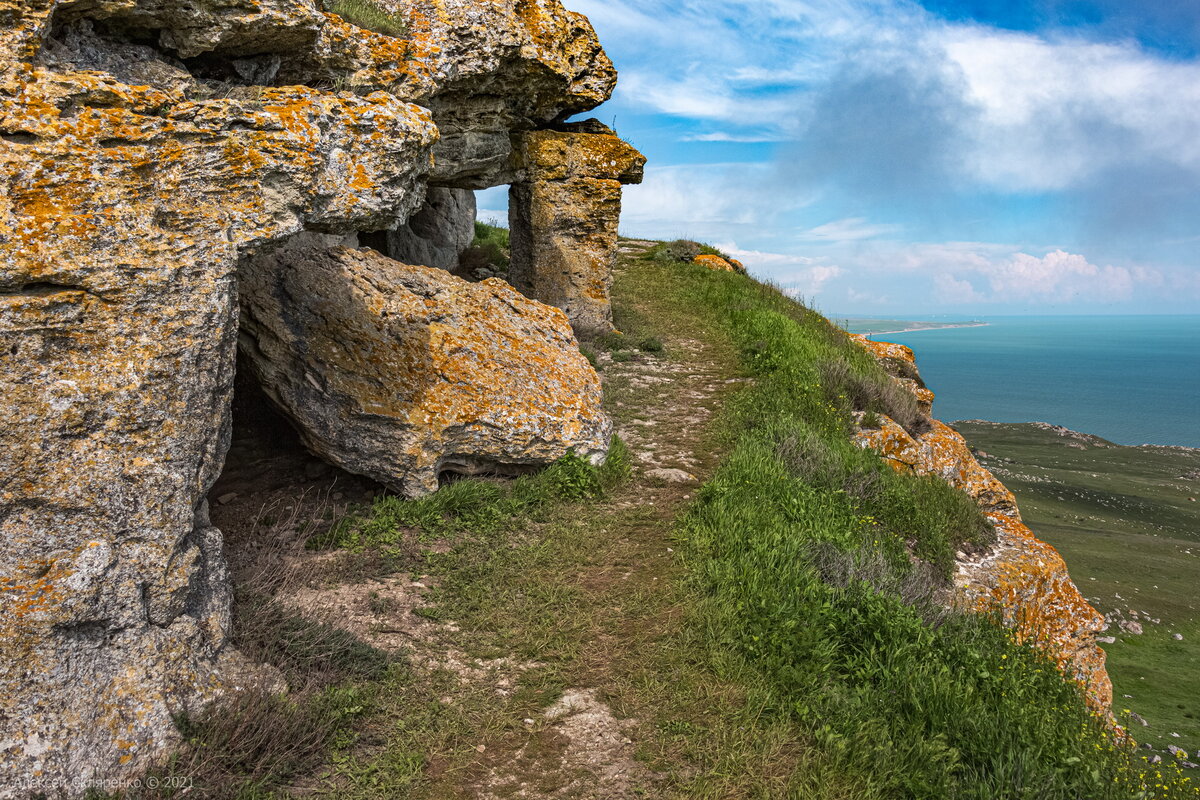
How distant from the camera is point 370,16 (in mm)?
7633

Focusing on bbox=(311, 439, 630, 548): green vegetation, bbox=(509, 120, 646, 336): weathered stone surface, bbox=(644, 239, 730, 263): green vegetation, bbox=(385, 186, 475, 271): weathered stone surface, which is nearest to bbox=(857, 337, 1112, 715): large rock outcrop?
bbox=(311, 439, 630, 548): green vegetation

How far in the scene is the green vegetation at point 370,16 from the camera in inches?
284

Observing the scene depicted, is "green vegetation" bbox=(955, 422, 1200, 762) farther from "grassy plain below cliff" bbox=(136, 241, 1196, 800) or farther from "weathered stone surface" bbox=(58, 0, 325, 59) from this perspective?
"weathered stone surface" bbox=(58, 0, 325, 59)

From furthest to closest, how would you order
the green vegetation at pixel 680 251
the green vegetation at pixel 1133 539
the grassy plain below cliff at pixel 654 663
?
the green vegetation at pixel 680 251 < the green vegetation at pixel 1133 539 < the grassy plain below cliff at pixel 654 663

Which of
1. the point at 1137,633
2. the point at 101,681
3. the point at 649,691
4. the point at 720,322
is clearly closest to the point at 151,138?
the point at 101,681

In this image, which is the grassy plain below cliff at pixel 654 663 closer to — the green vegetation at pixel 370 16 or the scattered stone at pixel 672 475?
the scattered stone at pixel 672 475

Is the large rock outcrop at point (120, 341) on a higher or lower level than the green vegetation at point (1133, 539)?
higher

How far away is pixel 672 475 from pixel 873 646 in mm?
3398

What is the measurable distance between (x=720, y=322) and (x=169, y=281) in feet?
44.4

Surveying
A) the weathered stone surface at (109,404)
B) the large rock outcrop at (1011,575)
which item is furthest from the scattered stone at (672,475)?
the weathered stone surface at (109,404)

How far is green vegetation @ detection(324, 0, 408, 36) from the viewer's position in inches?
284

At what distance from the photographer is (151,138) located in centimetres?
395

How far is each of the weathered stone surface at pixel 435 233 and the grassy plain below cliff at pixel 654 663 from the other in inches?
329

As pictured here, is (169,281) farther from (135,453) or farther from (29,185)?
(135,453)
